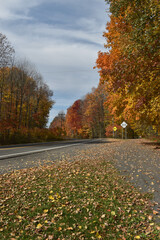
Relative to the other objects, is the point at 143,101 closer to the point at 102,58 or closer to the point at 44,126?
the point at 102,58

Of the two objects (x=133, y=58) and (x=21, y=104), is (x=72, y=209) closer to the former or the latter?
(x=133, y=58)

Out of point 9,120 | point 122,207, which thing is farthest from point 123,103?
point 9,120

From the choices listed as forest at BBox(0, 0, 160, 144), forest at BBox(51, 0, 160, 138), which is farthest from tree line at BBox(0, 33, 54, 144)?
forest at BBox(51, 0, 160, 138)

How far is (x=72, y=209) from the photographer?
4.41m

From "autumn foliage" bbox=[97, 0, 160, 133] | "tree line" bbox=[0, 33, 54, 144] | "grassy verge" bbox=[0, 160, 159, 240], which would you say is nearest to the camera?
"grassy verge" bbox=[0, 160, 159, 240]

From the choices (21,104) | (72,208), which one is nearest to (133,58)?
(72,208)

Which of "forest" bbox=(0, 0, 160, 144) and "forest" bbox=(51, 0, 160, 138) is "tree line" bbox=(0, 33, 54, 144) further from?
"forest" bbox=(51, 0, 160, 138)

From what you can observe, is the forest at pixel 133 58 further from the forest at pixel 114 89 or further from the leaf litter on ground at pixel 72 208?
the leaf litter on ground at pixel 72 208

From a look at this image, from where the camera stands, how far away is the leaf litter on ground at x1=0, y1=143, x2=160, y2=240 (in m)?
3.64

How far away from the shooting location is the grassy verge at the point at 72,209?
3637 mm

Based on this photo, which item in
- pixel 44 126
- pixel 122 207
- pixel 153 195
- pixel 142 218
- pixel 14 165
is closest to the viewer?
pixel 142 218

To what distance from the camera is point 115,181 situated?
6438mm

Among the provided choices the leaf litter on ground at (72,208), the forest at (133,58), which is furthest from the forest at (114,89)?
the leaf litter on ground at (72,208)

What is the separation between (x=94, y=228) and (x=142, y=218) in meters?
1.23
